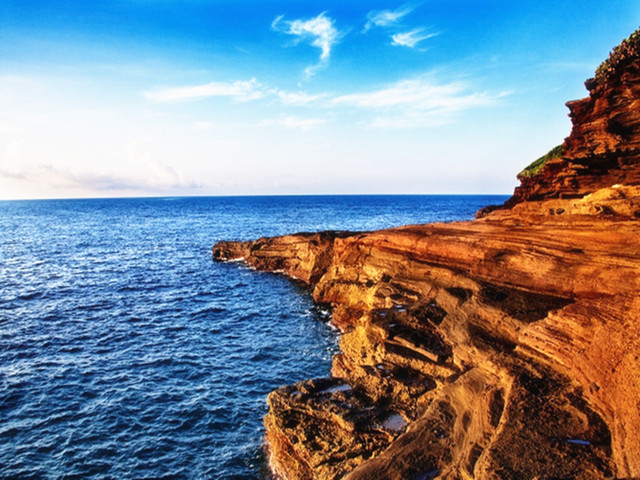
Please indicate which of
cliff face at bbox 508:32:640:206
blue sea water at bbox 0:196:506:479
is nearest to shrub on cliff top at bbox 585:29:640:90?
cliff face at bbox 508:32:640:206

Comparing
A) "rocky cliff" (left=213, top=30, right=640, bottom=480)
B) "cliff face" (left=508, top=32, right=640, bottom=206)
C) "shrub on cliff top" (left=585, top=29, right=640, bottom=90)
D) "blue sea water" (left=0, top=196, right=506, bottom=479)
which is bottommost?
"blue sea water" (left=0, top=196, right=506, bottom=479)

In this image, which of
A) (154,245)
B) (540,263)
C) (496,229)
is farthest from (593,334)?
(154,245)

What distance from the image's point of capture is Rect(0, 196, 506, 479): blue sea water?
15969mm

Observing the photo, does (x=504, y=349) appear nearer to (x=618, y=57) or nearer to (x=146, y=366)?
(x=146, y=366)

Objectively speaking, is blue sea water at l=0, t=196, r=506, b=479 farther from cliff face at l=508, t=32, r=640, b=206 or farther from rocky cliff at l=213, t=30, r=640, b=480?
cliff face at l=508, t=32, r=640, b=206

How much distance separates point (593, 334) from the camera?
12.2 meters

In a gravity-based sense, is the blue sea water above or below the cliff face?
below

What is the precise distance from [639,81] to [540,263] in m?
17.8

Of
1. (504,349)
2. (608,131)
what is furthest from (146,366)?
(608,131)

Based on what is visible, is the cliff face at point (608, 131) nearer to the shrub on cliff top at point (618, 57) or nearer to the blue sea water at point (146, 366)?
the shrub on cliff top at point (618, 57)

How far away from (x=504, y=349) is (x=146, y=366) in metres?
19.0

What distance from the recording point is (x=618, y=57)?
1113 inches

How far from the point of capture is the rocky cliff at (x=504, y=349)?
995cm

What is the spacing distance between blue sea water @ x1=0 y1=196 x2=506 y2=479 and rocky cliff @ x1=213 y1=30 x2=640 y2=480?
11.0ft
